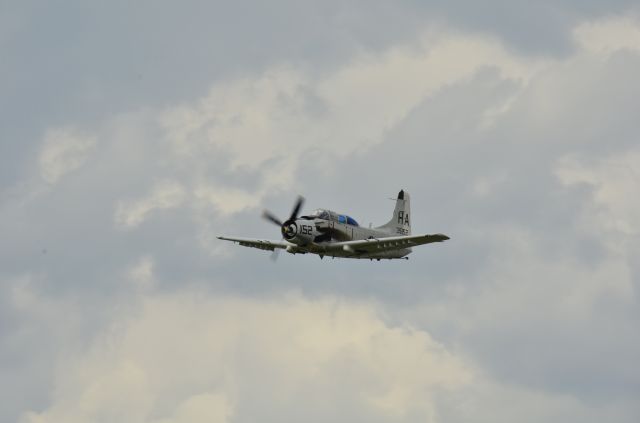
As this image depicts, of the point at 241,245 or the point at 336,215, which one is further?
the point at 241,245

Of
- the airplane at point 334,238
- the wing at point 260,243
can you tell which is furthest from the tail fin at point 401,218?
the wing at point 260,243

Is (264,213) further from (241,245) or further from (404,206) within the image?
(404,206)

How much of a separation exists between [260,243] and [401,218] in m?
13.1

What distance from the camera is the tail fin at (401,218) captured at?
359 feet

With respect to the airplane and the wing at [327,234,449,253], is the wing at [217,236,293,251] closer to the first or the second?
the airplane

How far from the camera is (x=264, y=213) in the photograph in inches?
3866

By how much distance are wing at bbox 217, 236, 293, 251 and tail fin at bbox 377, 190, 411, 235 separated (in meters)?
10.0

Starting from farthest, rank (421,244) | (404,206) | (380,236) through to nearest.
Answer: (404,206) < (380,236) < (421,244)

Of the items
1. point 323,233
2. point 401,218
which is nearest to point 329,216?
point 323,233

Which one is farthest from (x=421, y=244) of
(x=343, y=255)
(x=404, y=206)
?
(x=404, y=206)

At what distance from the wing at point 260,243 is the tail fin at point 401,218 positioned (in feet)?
32.9

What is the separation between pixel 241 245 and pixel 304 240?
10880mm

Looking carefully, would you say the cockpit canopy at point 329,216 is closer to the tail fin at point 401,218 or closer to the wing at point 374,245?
the wing at point 374,245

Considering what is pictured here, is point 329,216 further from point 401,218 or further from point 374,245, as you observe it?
point 401,218
